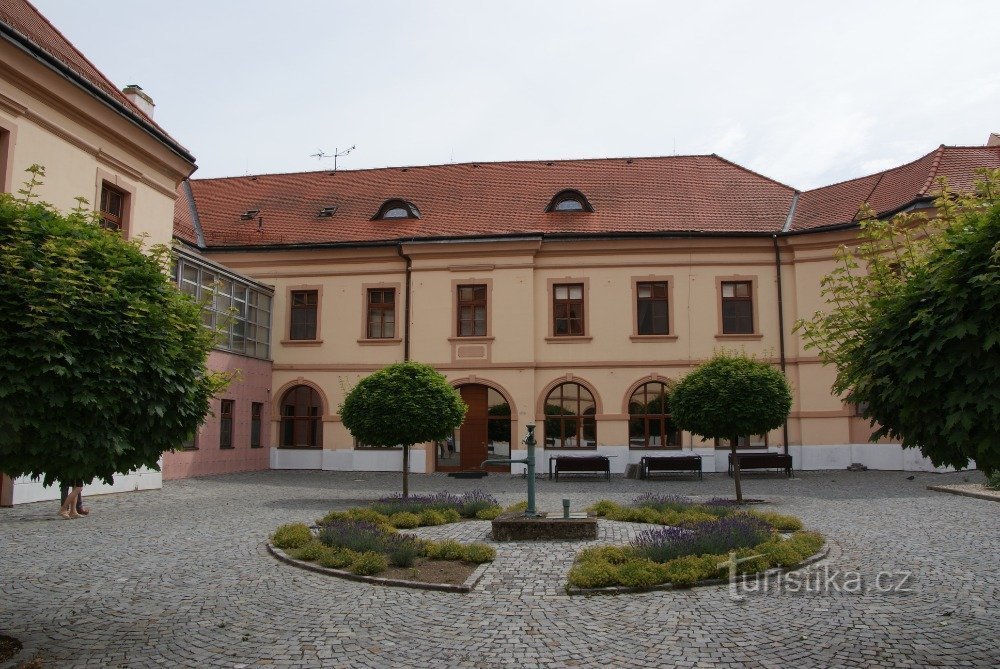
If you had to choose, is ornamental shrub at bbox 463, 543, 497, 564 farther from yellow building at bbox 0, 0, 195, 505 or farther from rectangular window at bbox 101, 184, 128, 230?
rectangular window at bbox 101, 184, 128, 230

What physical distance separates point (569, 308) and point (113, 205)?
1365 centimetres

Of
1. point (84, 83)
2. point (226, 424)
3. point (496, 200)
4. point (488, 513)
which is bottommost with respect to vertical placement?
point (488, 513)

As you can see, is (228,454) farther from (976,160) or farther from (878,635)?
(976,160)

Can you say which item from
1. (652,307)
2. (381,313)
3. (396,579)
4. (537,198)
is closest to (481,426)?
(381,313)

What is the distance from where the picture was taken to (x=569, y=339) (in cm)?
2431

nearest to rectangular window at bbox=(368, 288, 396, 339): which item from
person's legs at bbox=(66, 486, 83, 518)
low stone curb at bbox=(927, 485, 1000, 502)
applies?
person's legs at bbox=(66, 486, 83, 518)

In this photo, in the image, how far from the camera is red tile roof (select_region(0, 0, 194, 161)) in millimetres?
13689

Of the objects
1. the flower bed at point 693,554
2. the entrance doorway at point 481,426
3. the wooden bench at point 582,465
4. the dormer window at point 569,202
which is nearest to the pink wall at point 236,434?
the entrance doorway at point 481,426

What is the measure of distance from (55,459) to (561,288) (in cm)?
2006

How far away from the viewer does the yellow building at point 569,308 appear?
23.9 m

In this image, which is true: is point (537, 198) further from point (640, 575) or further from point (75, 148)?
point (640, 575)

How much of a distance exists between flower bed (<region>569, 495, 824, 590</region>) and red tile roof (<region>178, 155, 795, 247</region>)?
52.4 ft

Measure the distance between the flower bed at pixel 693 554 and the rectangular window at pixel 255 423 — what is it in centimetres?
1706

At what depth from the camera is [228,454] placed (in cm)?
2294
